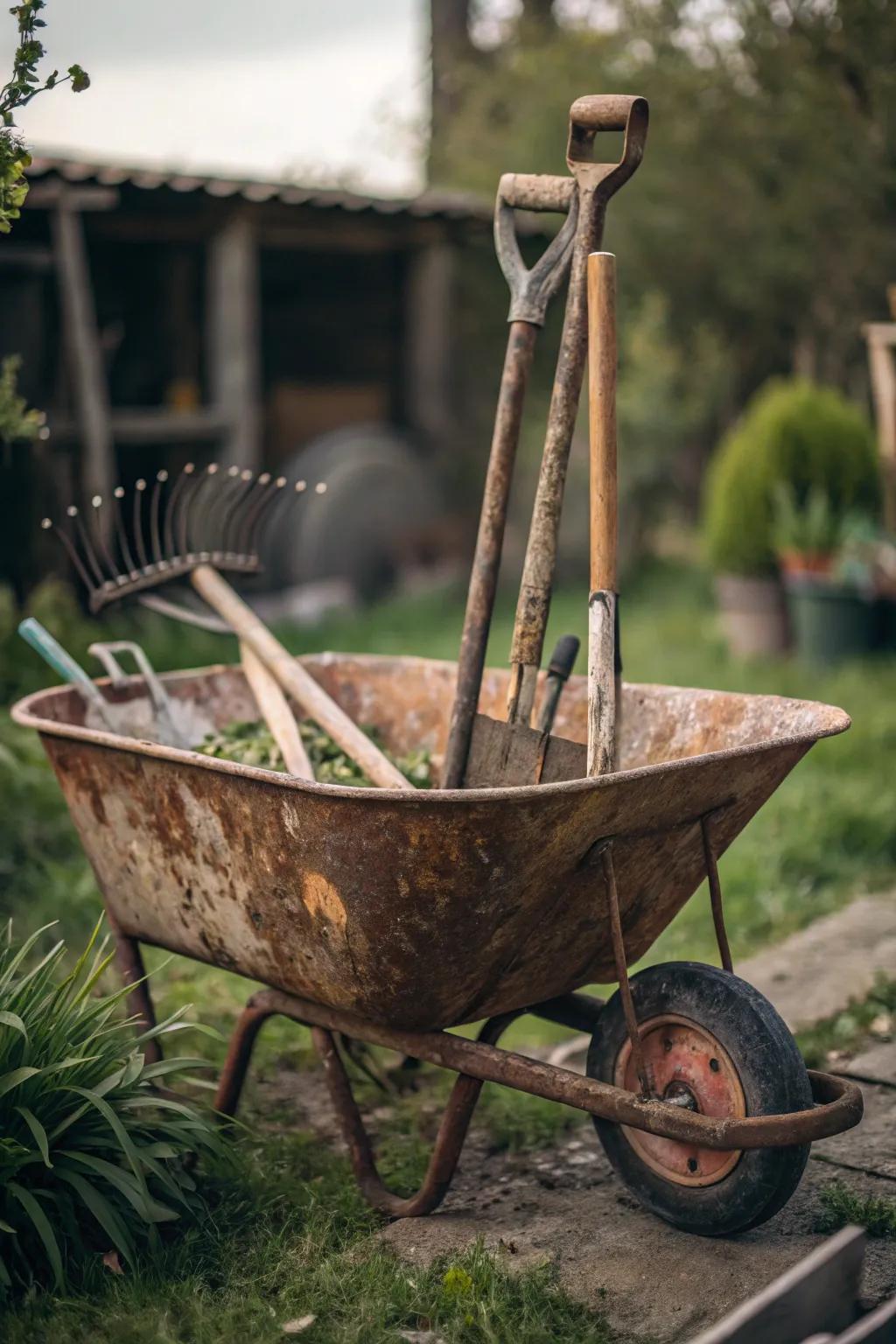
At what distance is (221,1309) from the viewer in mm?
2137

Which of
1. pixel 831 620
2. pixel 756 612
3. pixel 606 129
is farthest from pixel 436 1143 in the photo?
pixel 756 612

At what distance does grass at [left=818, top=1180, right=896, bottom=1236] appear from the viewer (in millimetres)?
2309

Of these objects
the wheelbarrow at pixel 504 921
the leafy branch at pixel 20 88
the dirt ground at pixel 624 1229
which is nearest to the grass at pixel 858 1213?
the dirt ground at pixel 624 1229

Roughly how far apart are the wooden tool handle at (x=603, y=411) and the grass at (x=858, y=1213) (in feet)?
3.69

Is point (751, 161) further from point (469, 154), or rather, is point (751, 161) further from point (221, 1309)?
point (221, 1309)

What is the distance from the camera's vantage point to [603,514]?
2379mm

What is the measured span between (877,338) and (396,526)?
3321mm

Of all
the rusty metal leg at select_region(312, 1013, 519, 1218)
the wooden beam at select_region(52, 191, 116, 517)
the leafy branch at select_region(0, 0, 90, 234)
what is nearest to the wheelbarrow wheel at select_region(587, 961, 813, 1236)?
the rusty metal leg at select_region(312, 1013, 519, 1218)

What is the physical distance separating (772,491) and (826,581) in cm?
66

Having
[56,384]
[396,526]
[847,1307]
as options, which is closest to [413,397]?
[396,526]

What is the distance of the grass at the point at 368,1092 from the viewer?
2.11m

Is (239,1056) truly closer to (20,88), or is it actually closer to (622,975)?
(622,975)

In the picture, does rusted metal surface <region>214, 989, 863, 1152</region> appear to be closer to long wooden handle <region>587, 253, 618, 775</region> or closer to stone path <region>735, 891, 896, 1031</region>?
long wooden handle <region>587, 253, 618, 775</region>

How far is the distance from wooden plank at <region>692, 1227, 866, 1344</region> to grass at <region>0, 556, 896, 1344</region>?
0.46 meters
